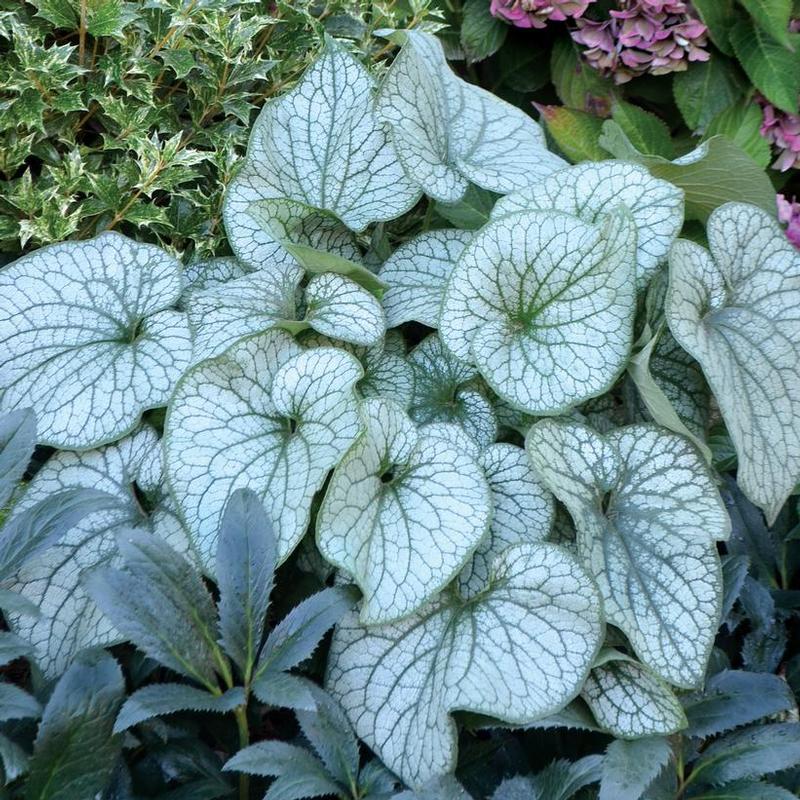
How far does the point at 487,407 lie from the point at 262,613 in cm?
40

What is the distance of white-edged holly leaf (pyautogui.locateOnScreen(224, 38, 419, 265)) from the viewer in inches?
48.6

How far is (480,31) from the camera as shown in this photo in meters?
1.98

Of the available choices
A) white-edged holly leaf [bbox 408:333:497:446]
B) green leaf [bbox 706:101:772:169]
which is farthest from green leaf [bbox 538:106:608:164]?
white-edged holly leaf [bbox 408:333:497:446]

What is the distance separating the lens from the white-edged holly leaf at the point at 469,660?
0.90 m

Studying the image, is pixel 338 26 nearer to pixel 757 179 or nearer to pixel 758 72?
pixel 757 179

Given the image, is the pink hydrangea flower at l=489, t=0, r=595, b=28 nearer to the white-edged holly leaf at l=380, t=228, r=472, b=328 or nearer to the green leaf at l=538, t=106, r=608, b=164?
the green leaf at l=538, t=106, r=608, b=164

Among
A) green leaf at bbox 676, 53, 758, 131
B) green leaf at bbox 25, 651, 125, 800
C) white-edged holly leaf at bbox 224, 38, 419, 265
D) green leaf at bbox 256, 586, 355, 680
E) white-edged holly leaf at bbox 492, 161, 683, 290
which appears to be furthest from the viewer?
green leaf at bbox 676, 53, 758, 131

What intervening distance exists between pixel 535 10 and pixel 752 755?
1528 mm

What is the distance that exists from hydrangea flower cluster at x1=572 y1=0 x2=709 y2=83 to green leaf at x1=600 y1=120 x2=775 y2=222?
2.17ft

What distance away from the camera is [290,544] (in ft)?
3.08

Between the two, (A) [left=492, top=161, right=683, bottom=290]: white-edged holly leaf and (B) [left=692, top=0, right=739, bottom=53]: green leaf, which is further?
(B) [left=692, top=0, right=739, bottom=53]: green leaf

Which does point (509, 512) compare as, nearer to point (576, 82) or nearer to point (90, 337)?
point (90, 337)

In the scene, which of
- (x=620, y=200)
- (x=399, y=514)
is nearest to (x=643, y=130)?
(x=620, y=200)

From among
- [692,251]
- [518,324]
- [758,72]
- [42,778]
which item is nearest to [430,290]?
[518,324]
